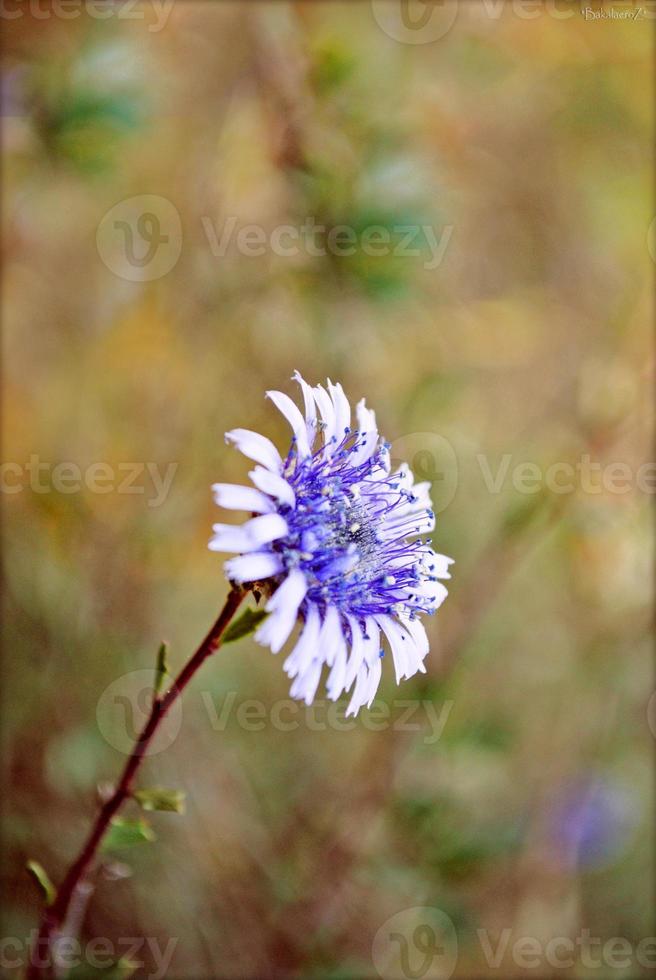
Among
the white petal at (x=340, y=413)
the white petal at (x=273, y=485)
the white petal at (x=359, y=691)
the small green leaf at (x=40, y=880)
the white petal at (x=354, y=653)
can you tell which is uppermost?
the white petal at (x=340, y=413)

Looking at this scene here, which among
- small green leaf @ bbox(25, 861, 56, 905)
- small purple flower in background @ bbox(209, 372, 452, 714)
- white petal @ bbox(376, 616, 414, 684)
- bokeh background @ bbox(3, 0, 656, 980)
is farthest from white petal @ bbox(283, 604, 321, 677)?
bokeh background @ bbox(3, 0, 656, 980)

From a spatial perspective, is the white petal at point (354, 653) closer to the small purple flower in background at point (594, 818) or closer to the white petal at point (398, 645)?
the white petal at point (398, 645)

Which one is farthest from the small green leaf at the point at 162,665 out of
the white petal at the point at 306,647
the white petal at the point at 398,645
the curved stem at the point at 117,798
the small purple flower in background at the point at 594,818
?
the small purple flower in background at the point at 594,818

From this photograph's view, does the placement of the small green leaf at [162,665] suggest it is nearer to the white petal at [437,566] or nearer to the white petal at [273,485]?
the white petal at [273,485]

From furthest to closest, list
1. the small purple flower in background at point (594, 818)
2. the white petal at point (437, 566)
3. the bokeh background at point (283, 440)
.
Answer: the small purple flower in background at point (594, 818) < the bokeh background at point (283, 440) < the white petal at point (437, 566)

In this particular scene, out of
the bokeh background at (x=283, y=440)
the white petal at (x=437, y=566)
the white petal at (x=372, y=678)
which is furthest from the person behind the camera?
the bokeh background at (x=283, y=440)

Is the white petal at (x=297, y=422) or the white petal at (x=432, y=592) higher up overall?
the white petal at (x=297, y=422)

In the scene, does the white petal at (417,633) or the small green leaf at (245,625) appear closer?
the small green leaf at (245,625)

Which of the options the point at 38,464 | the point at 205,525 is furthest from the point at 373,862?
the point at 38,464
